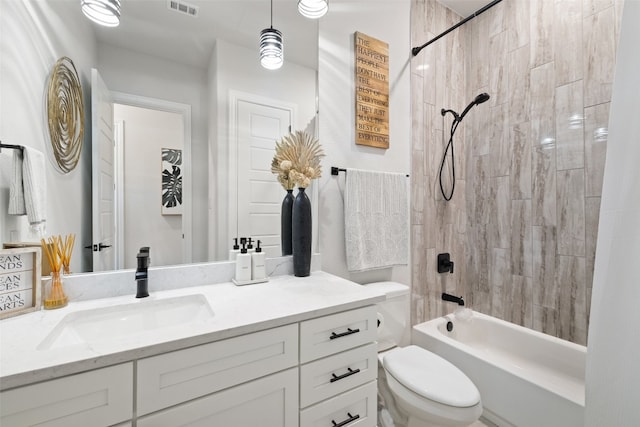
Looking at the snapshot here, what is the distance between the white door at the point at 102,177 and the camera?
1.05m

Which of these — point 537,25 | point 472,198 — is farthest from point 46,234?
point 537,25

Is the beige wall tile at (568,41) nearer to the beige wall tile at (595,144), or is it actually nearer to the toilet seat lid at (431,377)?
the beige wall tile at (595,144)

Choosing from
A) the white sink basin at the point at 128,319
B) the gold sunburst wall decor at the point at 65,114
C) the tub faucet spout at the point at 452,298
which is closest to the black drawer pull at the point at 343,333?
the white sink basin at the point at 128,319

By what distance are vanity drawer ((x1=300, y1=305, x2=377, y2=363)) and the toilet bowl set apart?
39 cm

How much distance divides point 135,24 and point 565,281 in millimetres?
2671

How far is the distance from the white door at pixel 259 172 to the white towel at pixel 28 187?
65 cm

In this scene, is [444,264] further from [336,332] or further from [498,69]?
[498,69]

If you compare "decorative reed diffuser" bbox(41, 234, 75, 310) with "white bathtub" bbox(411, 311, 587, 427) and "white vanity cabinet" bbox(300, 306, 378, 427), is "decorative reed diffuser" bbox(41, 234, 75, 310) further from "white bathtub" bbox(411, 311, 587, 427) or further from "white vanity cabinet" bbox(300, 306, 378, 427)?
"white bathtub" bbox(411, 311, 587, 427)

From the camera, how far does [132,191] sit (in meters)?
1.11

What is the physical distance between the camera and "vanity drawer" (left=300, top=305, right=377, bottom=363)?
0.89 m

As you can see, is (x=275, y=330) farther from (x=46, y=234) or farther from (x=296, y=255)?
(x=46, y=234)

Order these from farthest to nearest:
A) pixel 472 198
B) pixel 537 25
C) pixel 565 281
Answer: pixel 472 198 < pixel 537 25 < pixel 565 281

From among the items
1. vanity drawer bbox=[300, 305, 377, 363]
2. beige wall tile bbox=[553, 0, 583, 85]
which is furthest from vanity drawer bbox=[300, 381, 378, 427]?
beige wall tile bbox=[553, 0, 583, 85]

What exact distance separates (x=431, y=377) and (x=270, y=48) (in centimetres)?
180
